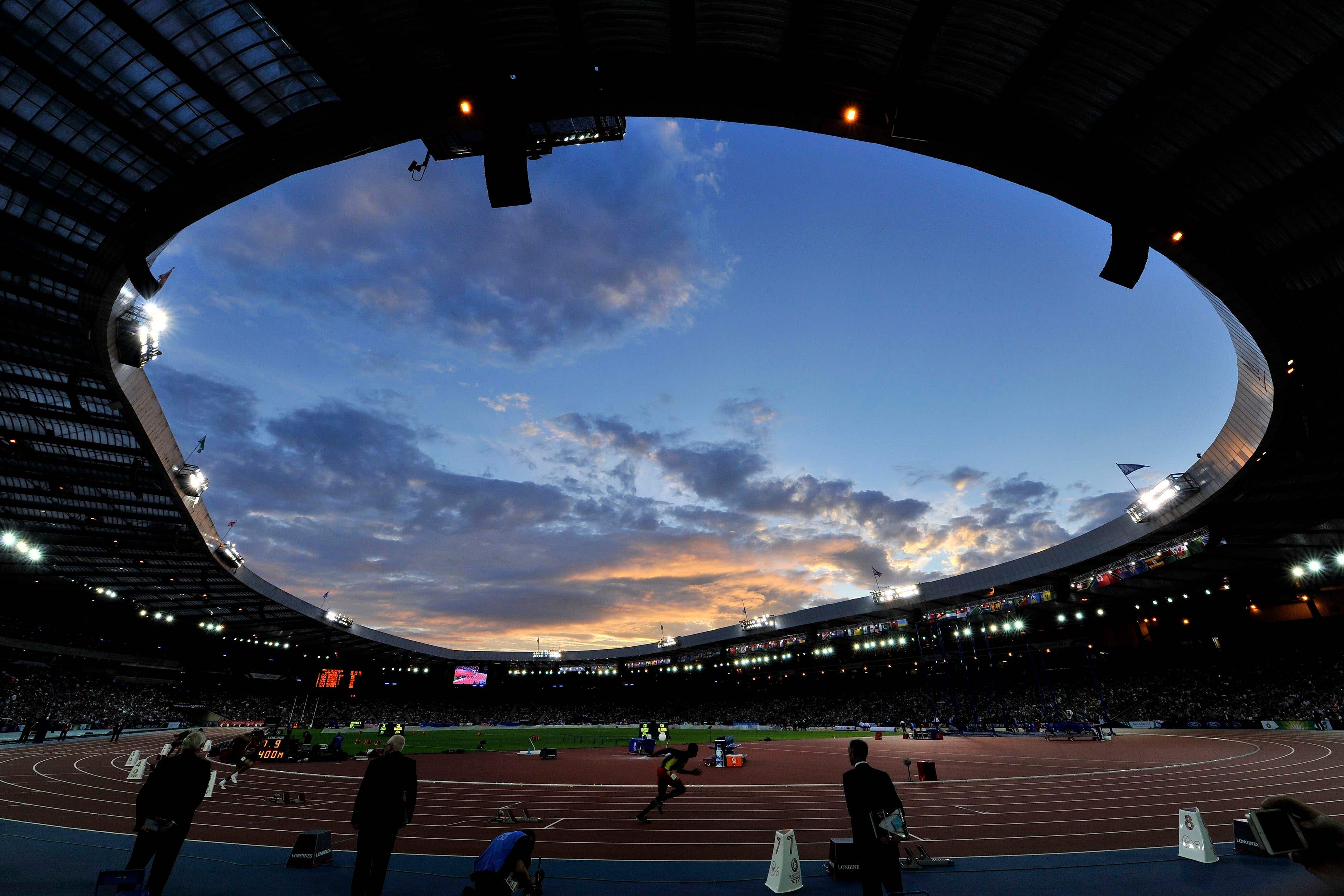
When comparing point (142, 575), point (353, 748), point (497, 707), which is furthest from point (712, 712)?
point (142, 575)

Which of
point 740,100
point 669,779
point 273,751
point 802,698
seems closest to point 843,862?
point 669,779

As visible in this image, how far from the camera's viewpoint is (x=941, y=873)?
9.40m

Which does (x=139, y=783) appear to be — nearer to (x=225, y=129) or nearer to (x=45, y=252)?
(x=45, y=252)

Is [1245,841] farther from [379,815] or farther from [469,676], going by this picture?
[469,676]

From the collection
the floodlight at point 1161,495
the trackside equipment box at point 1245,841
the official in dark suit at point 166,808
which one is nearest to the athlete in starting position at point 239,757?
the official in dark suit at point 166,808

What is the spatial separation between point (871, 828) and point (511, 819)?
1154cm

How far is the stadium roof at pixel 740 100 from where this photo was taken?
10398 mm

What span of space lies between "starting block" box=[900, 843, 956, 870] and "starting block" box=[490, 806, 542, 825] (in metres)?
8.89

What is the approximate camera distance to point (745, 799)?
60.4 ft

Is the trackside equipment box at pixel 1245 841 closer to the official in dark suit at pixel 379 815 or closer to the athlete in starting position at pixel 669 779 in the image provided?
the athlete in starting position at pixel 669 779

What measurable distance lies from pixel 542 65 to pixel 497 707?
11987cm

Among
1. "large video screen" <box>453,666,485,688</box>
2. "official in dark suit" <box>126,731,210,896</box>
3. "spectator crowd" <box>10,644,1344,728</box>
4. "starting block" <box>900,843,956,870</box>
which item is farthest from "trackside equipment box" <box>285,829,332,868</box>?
"large video screen" <box>453,666,485,688</box>

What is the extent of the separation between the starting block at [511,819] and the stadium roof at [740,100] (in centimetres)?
1496

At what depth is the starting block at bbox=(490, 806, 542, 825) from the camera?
1424 cm
